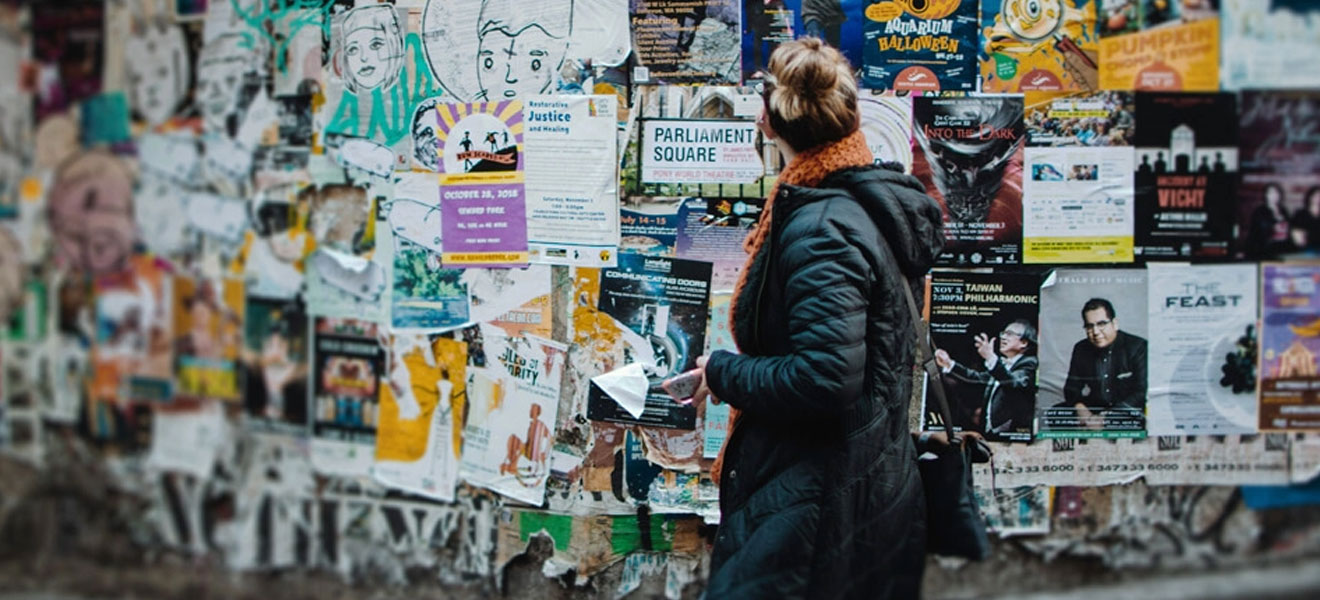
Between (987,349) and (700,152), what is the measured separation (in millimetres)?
1185

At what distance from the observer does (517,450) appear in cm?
340

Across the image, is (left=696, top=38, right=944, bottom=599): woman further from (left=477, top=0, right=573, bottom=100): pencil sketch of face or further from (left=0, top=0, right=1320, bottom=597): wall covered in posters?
(left=477, top=0, right=573, bottom=100): pencil sketch of face

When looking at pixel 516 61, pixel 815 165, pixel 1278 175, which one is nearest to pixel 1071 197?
pixel 1278 175

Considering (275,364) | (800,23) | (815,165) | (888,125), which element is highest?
(800,23)

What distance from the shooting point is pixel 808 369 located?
210 centimetres

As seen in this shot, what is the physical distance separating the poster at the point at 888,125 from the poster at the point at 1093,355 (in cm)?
69

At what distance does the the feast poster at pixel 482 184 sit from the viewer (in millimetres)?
3334

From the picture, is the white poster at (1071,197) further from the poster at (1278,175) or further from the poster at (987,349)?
the poster at (1278,175)

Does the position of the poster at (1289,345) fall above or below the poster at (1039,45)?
below

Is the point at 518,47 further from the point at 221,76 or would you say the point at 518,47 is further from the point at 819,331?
the point at 819,331

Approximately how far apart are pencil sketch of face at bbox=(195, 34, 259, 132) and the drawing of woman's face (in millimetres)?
1004

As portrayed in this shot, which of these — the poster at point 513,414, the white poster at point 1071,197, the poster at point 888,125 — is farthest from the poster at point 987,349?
the poster at point 513,414

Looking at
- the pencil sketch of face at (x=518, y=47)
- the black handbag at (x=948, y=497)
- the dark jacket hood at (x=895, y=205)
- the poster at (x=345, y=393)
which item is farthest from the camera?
the poster at (x=345, y=393)

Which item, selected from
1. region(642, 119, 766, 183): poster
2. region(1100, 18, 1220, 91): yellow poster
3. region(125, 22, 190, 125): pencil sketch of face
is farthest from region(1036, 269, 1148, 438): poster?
region(125, 22, 190, 125): pencil sketch of face
